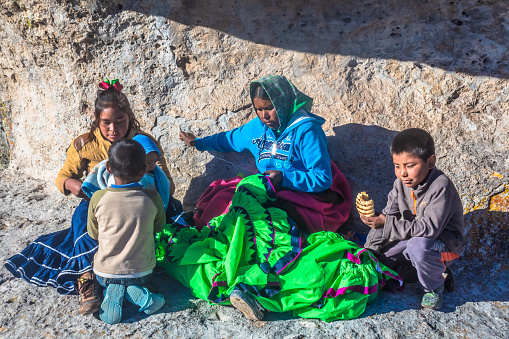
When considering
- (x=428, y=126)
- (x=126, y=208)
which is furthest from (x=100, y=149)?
(x=428, y=126)

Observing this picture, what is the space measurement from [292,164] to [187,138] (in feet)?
3.32

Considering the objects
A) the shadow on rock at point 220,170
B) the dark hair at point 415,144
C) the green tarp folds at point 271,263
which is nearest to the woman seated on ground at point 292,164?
the green tarp folds at point 271,263

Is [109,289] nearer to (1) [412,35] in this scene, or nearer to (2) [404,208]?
(2) [404,208]

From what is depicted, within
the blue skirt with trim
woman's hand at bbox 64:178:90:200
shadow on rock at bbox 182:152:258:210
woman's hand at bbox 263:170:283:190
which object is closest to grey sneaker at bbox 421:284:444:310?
woman's hand at bbox 263:170:283:190

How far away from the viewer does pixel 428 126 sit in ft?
11.2

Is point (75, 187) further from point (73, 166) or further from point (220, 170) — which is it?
point (220, 170)

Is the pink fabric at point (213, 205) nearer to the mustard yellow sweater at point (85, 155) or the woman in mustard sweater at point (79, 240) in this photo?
the woman in mustard sweater at point (79, 240)

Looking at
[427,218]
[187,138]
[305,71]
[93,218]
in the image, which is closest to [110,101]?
[187,138]

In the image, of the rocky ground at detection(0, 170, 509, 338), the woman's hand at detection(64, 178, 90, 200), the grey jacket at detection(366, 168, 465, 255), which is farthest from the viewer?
the woman's hand at detection(64, 178, 90, 200)

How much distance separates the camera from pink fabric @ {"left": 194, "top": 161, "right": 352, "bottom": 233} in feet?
10.1

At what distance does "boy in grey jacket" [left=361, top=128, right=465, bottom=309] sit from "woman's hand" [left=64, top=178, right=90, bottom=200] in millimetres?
2040

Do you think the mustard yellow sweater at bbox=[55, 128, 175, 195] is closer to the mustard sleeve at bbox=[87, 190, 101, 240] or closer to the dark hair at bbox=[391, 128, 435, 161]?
the mustard sleeve at bbox=[87, 190, 101, 240]

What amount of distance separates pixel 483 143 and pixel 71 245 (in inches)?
115

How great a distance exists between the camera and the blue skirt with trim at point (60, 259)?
2771mm
